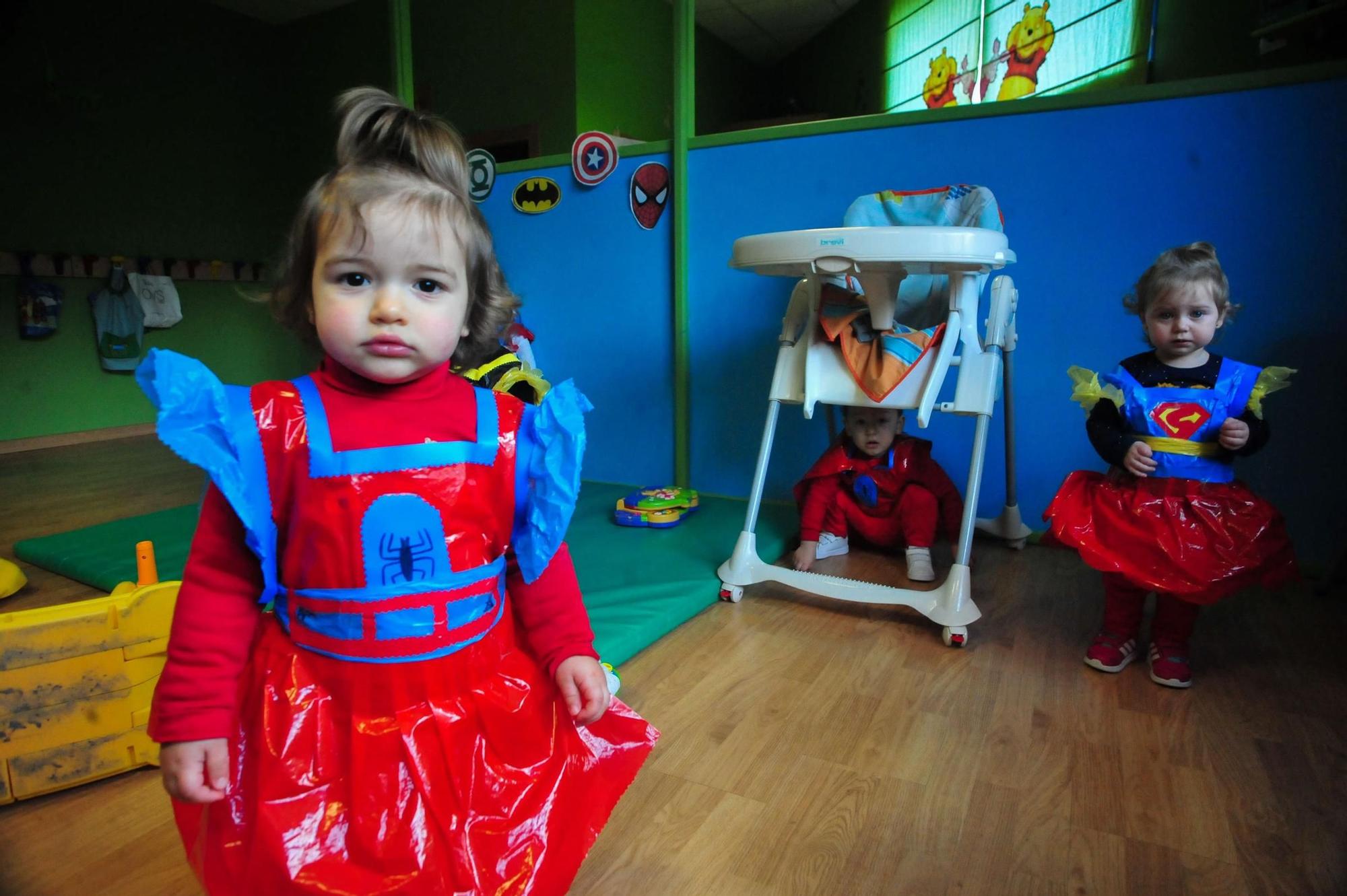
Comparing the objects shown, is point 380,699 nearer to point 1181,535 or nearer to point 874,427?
point 1181,535

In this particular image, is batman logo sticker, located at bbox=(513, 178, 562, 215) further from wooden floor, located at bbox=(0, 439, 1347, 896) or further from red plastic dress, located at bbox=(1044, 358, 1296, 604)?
red plastic dress, located at bbox=(1044, 358, 1296, 604)

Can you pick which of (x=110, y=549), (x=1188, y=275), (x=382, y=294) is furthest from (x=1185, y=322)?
(x=110, y=549)

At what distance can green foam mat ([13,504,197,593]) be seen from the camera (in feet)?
5.71

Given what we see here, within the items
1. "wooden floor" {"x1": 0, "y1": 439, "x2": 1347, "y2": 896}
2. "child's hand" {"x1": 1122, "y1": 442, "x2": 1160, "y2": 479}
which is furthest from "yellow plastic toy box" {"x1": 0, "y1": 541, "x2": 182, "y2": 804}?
"child's hand" {"x1": 1122, "y1": 442, "x2": 1160, "y2": 479}

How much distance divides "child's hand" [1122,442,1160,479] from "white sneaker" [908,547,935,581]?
515mm

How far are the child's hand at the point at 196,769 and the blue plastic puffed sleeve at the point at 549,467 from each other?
0.86 feet

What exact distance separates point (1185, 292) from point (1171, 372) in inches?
5.5

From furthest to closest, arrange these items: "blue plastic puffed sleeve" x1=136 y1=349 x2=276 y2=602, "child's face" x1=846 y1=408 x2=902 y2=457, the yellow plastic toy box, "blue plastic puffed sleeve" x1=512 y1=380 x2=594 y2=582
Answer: "child's face" x1=846 y1=408 x2=902 y2=457 → the yellow plastic toy box → "blue plastic puffed sleeve" x1=512 y1=380 x2=594 y2=582 → "blue plastic puffed sleeve" x1=136 y1=349 x2=276 y2=602

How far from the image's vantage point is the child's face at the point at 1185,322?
4.42 ft

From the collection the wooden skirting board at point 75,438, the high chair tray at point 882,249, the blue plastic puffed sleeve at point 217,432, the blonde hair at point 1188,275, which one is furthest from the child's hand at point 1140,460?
the wooden skirting board at point 75,438

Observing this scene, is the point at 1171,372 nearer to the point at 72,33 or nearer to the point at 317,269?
the point at 317,269

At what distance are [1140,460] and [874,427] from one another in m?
0.60

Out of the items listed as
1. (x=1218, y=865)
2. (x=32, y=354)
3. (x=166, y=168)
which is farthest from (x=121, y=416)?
(x=1218, y=865)

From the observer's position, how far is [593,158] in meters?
2.50
